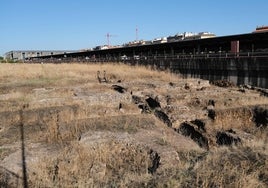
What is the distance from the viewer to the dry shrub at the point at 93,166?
4.49 metres

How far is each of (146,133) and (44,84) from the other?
12.7m

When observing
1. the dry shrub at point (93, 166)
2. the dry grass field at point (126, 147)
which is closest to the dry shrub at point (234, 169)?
the dry grass field at point (126, 147)

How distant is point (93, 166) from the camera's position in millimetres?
5027

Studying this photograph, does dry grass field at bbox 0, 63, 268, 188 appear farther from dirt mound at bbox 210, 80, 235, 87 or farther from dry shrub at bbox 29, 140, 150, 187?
dirt mound at bbox 210, 80, 235, 87

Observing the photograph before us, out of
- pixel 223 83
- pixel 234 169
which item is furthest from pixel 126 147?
pixel 223 83

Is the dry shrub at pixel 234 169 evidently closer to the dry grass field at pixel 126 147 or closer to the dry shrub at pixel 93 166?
the dry grass field at pixel 126 147

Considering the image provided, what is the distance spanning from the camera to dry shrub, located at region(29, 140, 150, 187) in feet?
14.7

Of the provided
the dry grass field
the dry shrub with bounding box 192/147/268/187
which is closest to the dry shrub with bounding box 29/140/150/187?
the dry grass field

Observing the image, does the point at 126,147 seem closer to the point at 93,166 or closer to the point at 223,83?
the point at 93,166

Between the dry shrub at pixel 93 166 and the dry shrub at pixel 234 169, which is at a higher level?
the dry shrub at pixel 234 169

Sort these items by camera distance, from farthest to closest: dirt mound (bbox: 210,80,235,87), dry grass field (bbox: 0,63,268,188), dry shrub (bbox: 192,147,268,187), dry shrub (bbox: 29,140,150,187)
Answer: dirt mound (bbox: 210,80,235,87) < dry shrub (bbox: 29,140,150,187) < dry grass field (bbox: 0,63,268,188) < dry shrub (bbox: 192,147,268,187)

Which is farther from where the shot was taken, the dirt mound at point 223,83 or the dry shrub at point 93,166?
the dirt mound at point 223,83

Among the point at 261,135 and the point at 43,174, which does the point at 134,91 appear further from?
the point at 43,174

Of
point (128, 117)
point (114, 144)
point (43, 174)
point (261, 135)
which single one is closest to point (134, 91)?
point (128, 117)
